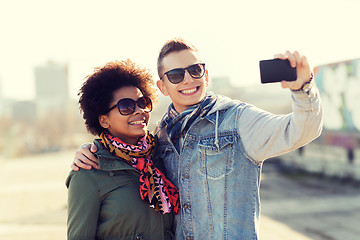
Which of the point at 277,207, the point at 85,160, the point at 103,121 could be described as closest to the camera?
the point at 85,160

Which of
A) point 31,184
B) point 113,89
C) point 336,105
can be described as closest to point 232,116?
point 113,89

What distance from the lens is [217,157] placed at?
2240mm

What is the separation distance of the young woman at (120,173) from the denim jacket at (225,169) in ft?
0.60

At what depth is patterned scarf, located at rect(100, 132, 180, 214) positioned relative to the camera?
235 cm

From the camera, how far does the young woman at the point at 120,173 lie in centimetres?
226

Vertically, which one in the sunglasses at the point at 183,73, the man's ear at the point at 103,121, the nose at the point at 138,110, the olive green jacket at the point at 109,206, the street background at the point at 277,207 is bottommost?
the street background at the point at 277,207

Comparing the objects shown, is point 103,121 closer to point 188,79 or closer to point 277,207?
Result: point 188,79

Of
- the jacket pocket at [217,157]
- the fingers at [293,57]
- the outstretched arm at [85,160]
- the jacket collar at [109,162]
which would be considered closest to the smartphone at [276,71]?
the fingers at [293,57]

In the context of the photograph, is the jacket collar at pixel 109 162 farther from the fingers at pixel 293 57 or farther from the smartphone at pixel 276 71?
the fingers at pixel 293 57

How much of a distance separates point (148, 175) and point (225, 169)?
1.69 ft

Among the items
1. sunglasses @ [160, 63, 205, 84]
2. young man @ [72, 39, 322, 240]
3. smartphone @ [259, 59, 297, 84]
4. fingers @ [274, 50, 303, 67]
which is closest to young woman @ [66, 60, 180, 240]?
young man @ [72, 39, 322, 240]

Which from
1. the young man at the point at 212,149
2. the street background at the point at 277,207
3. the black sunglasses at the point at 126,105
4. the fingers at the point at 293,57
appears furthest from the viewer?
the street background at the point at 277,207

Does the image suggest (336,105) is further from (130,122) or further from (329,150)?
(130,122)

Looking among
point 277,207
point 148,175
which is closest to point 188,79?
point 148,175
